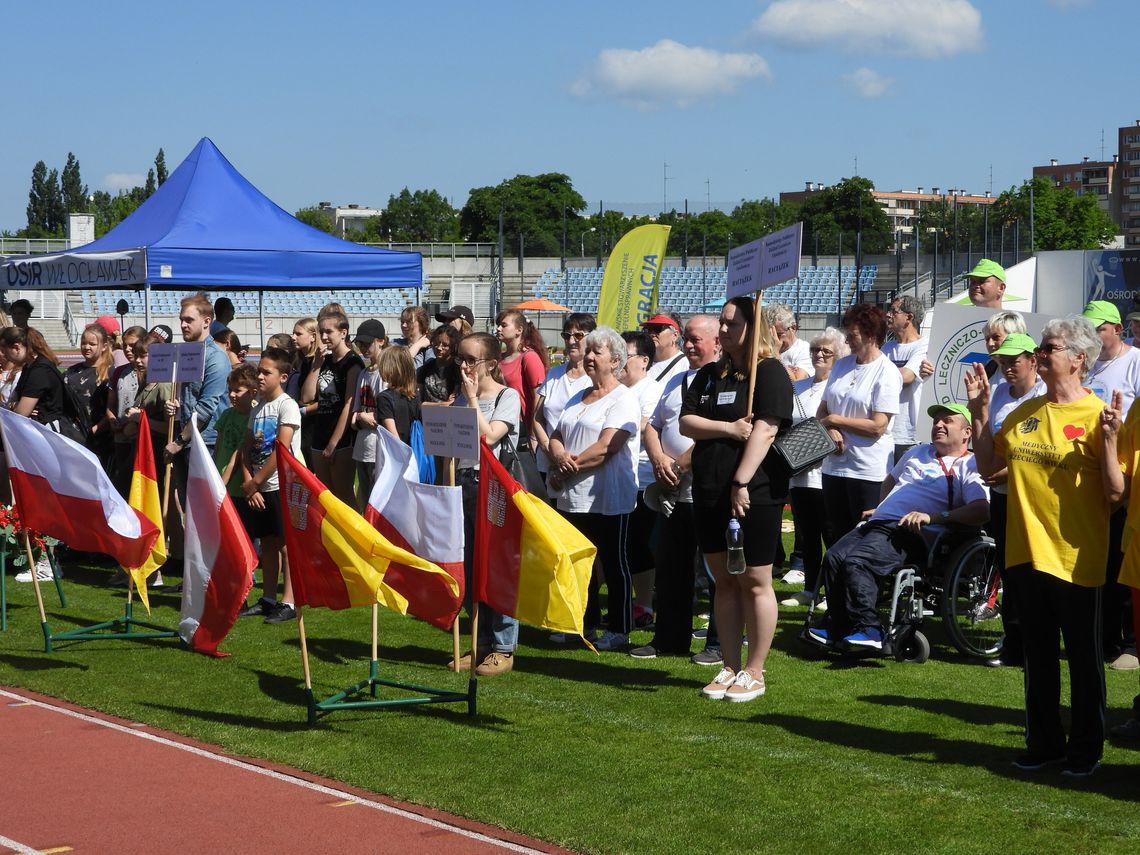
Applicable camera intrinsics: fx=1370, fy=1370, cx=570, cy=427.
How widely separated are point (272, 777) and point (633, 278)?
9.08 m

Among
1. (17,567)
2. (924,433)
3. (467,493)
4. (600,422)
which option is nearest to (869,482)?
(924,433)

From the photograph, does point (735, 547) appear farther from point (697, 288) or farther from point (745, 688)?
point (697, 288)

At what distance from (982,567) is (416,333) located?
5.07m

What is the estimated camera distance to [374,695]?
7.00m

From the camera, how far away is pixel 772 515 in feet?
22.0

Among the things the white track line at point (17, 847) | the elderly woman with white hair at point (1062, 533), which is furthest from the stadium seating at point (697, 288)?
the white track line at point (17, 847)

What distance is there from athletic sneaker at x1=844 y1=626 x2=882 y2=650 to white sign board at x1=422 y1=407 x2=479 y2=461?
2422 mm

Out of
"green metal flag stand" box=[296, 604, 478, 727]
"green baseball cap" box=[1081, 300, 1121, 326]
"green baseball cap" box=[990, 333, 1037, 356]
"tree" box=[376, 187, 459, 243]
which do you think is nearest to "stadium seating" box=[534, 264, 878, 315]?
"green baseball cap" box=[1081, 300, 1121, 326]

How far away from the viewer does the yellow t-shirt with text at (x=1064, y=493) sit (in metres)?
5.32

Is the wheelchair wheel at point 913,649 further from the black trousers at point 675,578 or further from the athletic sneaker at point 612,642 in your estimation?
the athletic sneaker at point 612,642

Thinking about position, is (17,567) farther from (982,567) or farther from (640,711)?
(982,567)

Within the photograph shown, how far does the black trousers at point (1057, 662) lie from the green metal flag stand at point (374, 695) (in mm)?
2508

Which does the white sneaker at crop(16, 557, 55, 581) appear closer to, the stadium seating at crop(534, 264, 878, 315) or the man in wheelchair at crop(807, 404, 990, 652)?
the man in wheelchair at crop(807, 404, 990, 652)

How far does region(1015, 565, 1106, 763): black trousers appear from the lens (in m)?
5.41
